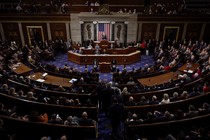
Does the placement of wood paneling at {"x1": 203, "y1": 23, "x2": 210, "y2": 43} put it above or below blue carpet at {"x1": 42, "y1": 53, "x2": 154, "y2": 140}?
above

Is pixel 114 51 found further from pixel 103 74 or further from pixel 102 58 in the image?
Answer: pixel 103 74

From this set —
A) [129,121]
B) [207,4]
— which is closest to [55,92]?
[129,121]

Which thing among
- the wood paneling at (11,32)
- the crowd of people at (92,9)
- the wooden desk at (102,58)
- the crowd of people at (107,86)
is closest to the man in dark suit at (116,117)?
the crowd of people at (107,86)

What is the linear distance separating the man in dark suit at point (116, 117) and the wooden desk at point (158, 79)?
4.78 meters

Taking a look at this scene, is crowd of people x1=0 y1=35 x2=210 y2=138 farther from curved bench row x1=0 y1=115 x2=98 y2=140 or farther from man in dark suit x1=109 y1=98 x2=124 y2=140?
curved bench row x1=0 y1=115 x2=98 y2=140

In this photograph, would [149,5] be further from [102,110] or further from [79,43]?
[102,110]

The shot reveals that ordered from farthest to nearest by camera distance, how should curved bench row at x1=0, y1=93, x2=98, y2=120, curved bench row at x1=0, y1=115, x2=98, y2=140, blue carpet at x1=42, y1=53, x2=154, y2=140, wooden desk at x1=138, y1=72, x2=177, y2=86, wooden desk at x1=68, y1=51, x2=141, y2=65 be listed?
wooden desk at x1=68, y1=51, x2=141, y2=65 → wooden desk at x1=138, y1=72, x2=177, y2=86 → curved bench row at x1=0, y1=93, x2=98, y2=120 → blue carpet at x1=42, y1=53, x2=154, y2=140 → curved bench row at x1=0, y1=115, x2=98, y2=140

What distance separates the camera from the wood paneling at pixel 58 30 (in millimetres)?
19109

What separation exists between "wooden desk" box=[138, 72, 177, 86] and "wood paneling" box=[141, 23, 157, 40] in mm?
8165

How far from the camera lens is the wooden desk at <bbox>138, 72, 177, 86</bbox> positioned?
11.0 metres

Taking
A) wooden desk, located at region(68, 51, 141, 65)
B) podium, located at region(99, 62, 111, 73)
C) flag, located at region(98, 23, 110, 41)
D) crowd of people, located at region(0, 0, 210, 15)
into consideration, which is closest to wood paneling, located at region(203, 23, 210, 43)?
crowd of people, located at region(0, 0, 210, 15)

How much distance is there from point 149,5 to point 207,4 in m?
5.82

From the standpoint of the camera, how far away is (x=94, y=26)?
18703mm

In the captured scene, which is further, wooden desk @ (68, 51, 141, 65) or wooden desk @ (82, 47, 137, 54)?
wooden desk @ (82, 47, 137, 54)
